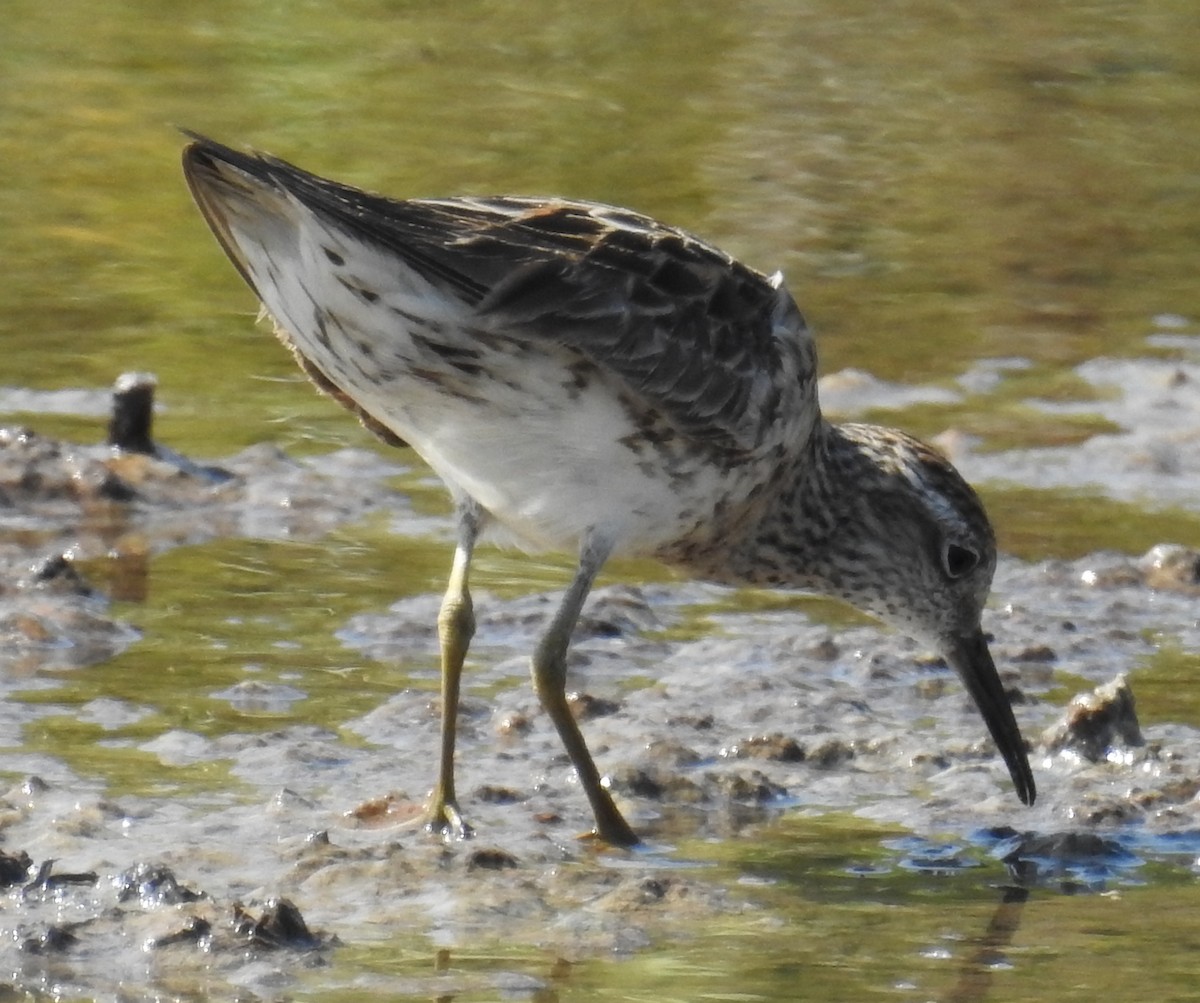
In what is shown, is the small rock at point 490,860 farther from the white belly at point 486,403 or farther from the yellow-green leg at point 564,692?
the white belly at point 486,403

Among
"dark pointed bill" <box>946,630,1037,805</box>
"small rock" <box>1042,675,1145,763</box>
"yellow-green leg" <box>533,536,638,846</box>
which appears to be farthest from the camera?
"small rock" <box>1042,675,1145,763</box>

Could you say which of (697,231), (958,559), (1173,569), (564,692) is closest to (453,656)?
(564,692)

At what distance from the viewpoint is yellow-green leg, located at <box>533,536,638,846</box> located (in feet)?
18.9

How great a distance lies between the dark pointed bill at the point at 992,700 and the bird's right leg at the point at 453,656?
1.29 m

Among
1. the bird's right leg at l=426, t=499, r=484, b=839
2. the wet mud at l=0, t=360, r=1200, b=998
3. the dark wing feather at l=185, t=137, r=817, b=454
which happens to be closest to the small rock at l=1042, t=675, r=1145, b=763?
the wet mud at l=0, t=360, r=1200, b=998

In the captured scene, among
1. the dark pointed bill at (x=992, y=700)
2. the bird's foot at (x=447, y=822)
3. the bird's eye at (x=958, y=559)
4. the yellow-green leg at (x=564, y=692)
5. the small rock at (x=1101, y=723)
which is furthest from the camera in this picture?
the bird's eye at (x=958, y=559)

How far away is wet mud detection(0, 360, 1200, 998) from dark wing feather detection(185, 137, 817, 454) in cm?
79

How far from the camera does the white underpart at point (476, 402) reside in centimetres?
568

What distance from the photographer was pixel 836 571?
6.88m

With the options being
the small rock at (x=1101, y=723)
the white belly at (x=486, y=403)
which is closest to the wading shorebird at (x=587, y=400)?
the white belly at (x=486, y=403)

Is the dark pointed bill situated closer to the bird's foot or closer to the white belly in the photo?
the white belly

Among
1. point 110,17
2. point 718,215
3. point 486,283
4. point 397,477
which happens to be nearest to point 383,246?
point 486,283

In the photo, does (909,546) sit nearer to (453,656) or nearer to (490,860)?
(453,656)

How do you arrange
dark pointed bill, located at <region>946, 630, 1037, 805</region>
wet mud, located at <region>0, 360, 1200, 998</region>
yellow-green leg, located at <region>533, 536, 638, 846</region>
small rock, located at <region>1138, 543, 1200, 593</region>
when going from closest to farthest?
wet mud, located at <region>0, 360, 1200, 998</region>, yellow-green leg, located at <region>533, 536, 638, 846</region>, dark pointed bill, located at <region>946, 630, 1037, 805</region>, small rock, located at <region>1138, 543, 1200, 593</region>
